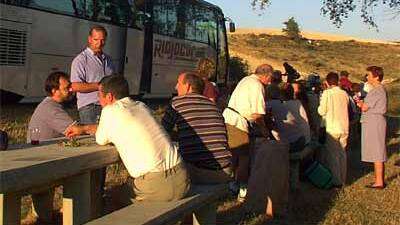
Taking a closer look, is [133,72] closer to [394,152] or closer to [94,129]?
[394,152]

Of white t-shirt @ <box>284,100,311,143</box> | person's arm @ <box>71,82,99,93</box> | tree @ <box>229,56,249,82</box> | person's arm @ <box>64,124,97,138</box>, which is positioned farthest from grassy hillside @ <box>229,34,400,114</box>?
person's arm @ <box>64,124,97,138</box>

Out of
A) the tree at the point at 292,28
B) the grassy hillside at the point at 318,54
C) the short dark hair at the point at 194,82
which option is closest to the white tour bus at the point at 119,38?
the short dark hair at the point at 194,82

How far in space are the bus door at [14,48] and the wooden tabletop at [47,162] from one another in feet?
27.7

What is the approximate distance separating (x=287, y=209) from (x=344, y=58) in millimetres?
60988

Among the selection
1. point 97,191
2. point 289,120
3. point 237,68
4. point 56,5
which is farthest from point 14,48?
point 237,68

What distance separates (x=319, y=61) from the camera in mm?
62000

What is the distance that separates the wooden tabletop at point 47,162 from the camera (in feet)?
13.9

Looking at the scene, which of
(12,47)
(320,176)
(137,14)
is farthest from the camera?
(137,14)

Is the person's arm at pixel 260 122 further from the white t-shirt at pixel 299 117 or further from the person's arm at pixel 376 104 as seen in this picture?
the person's arm at pixel 376 104

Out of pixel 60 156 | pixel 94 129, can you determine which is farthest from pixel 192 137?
pixel 60 156

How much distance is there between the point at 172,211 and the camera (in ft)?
17.2

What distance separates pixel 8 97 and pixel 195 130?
8924mm

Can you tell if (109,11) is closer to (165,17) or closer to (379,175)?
(165,17)

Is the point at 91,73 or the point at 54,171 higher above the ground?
the point at 91,73
